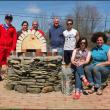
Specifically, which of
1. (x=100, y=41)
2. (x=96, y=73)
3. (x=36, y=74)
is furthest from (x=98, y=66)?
(x=36, y=74)

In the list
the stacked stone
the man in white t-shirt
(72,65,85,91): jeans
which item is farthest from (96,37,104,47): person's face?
the stacked stone

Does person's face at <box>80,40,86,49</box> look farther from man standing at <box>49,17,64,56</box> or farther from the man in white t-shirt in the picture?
man standing at <box>49,17,64,56</box>

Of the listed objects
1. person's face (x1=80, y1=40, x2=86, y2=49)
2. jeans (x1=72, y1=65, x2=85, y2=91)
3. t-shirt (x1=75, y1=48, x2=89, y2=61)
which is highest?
person's face (x1=80, y1=40, x2=86, y2=49)

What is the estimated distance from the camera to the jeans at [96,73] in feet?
30.0

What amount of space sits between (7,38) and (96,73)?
2570 millimetres

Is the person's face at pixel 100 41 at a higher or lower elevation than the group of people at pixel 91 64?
higher

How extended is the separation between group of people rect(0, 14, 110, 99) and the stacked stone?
46cm

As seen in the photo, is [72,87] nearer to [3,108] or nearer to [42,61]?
[42,61]

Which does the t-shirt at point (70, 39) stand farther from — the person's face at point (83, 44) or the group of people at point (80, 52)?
the person's face at point (83, 44)

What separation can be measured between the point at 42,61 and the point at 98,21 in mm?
10454

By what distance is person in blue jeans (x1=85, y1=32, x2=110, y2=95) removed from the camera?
30.1 feet

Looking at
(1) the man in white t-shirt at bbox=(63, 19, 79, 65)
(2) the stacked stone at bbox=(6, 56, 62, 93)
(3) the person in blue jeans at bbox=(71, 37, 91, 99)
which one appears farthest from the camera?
(1) the man in white t-shirt at bbox=(63, 19, 79, 65)

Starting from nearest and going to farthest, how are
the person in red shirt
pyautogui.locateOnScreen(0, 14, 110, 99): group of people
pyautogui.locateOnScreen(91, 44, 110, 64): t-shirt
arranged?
pyautogui.locateOnScreen(0, 14, 110, 99): group of people < pyautogui.locateOnScreen(91, 44, 110, 64): t-shirt < the person in red shirt

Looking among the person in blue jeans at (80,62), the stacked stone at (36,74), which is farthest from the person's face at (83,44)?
the stacked stone at (36,74)
